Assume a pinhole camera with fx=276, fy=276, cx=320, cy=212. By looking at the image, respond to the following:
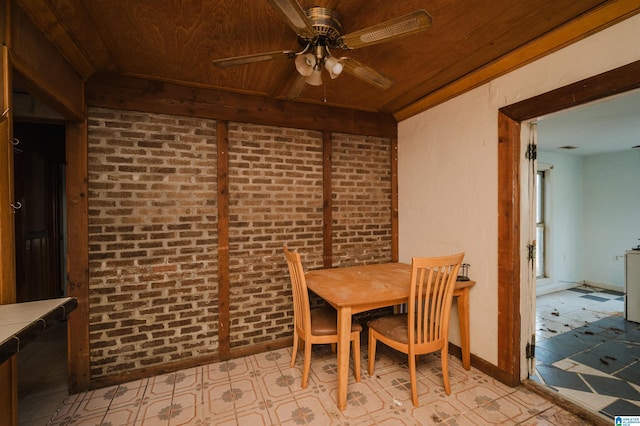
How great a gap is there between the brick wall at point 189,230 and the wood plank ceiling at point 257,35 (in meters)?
0.50

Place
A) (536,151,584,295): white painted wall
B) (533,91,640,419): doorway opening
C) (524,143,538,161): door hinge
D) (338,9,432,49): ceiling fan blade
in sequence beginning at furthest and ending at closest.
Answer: (536,151,584,295): white painted wall, (533,91,640,419): doorway opening, (524,143,538,161): door hinge, (338,9,432,49): ceiling fan blade

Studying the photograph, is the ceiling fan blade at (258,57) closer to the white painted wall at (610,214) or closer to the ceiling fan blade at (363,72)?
the ceiling fan blade at (363,72)

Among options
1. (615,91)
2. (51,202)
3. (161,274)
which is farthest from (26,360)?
(615,91)

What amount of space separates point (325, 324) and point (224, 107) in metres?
2.19

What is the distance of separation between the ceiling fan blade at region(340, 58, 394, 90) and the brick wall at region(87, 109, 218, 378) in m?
1.52

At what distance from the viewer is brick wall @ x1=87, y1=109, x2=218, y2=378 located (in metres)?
2.32

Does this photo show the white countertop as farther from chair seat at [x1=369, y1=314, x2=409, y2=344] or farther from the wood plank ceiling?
chair seat at [x1=369, y1=314, x2=409, y2=344]

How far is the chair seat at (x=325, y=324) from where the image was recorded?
218 cm

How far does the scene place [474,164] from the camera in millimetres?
2484

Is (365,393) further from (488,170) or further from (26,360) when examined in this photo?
(26,360)

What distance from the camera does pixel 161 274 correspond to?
247 cm

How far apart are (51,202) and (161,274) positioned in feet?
8.84

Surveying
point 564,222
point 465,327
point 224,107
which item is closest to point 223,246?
point 224,107

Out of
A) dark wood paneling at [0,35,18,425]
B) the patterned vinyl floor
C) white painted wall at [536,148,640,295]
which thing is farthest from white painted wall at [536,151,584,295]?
dark wood paneling at [0,35,18,425]
